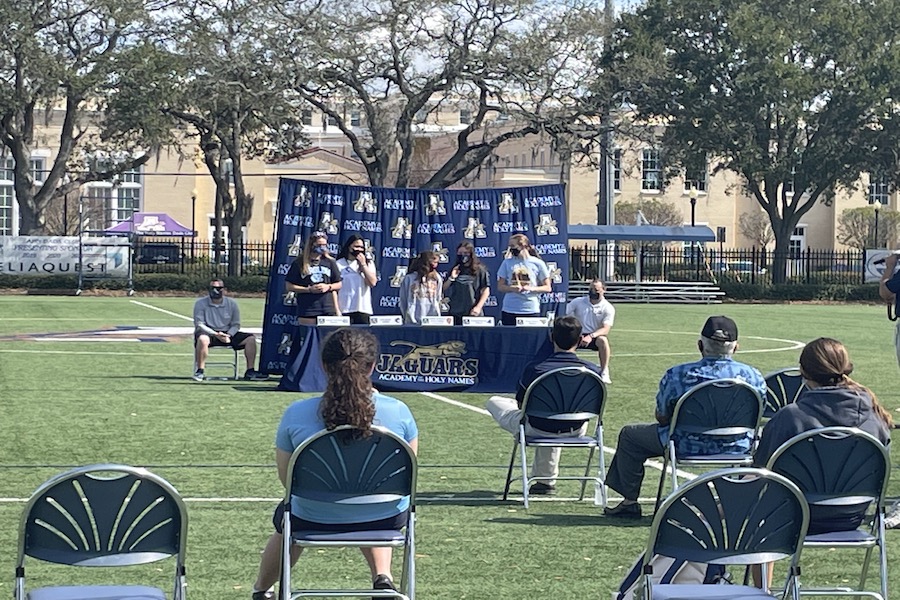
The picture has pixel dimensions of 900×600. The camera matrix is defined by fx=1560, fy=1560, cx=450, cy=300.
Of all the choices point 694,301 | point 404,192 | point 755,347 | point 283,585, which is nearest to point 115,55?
point 694,301

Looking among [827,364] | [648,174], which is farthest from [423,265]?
[648,174]

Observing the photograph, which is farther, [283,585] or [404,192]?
[404,192]

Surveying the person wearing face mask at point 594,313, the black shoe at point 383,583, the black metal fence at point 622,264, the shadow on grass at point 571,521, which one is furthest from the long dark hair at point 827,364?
the black metal fence at point 622,264

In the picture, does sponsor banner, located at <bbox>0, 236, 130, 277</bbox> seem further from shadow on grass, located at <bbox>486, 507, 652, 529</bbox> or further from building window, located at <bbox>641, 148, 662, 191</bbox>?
shadow on grass, located at <bbox>486, 507, 652, 529</bbox>

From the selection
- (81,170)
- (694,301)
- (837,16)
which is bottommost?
(694,301)

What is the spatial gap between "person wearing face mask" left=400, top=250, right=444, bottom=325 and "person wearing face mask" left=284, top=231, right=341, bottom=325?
31.1 inches

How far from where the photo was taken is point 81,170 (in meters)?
58.5

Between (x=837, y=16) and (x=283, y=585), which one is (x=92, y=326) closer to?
(x=283, y=585)

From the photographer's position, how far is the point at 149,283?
162ft

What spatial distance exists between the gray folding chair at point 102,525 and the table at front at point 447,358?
12.2 metres

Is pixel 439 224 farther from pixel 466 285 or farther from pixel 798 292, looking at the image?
pixel 798 292

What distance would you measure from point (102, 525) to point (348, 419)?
50.2 inches

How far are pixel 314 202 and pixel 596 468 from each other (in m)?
8.19

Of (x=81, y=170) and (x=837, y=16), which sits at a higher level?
(x=837, y=16)
